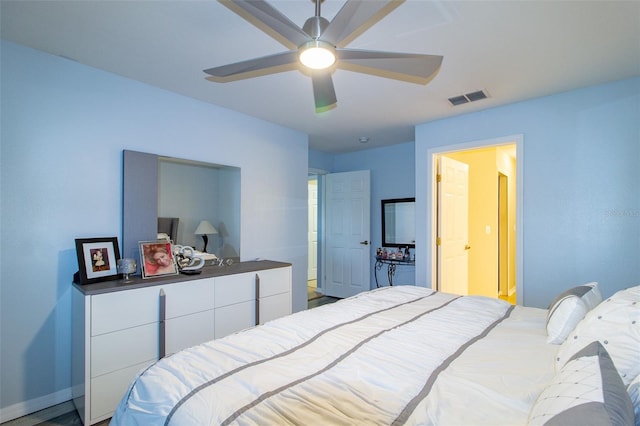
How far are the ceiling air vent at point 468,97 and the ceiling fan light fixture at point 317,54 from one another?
1.86 m

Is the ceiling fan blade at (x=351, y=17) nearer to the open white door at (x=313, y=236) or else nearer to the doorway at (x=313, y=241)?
the doorway at (x=313, y=241)

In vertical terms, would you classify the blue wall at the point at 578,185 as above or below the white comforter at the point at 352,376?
above

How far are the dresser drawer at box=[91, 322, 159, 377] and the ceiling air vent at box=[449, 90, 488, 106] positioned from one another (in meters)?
3.16

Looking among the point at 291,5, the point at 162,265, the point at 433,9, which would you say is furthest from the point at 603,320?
the point at 162,265

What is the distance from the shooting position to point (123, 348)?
213 centimetres

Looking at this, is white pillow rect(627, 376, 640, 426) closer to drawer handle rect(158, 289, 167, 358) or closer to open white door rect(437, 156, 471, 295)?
drawer handle rect(158, 289, 167, 358)

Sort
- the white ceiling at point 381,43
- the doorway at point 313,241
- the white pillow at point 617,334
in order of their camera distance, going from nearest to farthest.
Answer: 1. the white pillow at point 617,334
2. the white ceiling at point 381,43
3. the doorway at point 313,241

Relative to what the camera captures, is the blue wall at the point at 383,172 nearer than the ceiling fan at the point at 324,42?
No

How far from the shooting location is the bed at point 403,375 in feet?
2.96

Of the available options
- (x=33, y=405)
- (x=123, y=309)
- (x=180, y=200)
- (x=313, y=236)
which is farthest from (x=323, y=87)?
(x=313, y=236)

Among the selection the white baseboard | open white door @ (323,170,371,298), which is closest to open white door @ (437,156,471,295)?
open white door @ (323,170,371,298)

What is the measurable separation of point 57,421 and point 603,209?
4.34 m

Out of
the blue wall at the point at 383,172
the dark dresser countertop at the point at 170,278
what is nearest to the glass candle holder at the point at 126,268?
the dark dresser countertop at the point at 170,278

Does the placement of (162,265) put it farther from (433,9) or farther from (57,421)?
(433,9)
